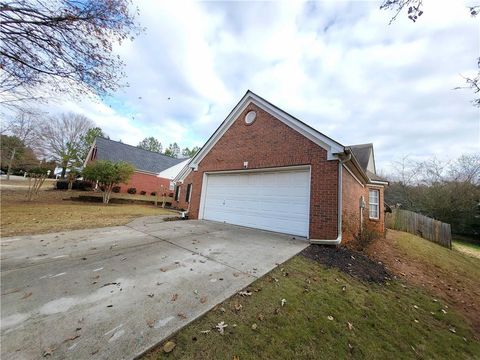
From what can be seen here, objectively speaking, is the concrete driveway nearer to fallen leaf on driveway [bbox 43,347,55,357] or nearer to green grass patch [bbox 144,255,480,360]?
fallen leaf on driveway [bbox 43,347,55,357]

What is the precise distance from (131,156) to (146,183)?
156 inches

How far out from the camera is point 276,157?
7812 millimetres

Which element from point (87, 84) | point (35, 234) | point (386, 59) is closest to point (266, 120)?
point (386, 59)

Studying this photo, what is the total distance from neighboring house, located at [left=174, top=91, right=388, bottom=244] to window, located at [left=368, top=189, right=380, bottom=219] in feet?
13.0

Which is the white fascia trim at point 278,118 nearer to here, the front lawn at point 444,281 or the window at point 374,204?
the front lawn at point 444,281

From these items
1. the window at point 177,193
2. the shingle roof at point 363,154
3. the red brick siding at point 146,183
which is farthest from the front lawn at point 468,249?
the red brick siding at point 146,183

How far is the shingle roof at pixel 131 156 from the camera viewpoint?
23.2 meters

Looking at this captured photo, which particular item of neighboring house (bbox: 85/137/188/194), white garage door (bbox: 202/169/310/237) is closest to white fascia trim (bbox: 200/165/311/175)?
white garage door (bbox: 202/169/310/237)

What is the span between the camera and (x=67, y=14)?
475 cm

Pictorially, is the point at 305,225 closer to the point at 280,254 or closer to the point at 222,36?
the point at 280,254

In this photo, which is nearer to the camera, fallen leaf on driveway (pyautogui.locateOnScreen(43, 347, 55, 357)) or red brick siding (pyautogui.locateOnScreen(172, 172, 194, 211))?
fallen leaf on driveway (pyautogui.locateOnScreen(43, 347, 55, 357))

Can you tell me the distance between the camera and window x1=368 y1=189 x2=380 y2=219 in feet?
42.2

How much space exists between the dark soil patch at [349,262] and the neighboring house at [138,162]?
21.7 meters

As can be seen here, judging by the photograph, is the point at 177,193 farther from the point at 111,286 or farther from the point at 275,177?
the point at 111,286
